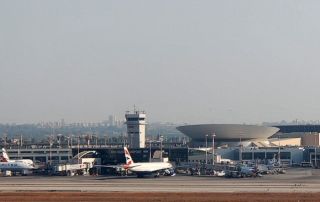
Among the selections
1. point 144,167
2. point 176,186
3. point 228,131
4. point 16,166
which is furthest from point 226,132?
point 176,186

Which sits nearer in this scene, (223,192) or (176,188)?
(223,192)

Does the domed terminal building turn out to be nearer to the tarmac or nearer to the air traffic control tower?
the air traffic control tower

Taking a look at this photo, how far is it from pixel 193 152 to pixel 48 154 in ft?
137

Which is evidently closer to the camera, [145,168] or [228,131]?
[145,168]

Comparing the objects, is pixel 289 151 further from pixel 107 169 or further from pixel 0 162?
pixel 0 162

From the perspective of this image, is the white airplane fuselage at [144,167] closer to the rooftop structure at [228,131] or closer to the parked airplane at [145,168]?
the parked airplane at [145,168]

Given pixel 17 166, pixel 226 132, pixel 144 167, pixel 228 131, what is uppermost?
pixel 228 131

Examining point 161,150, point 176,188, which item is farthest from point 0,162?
point 176,188

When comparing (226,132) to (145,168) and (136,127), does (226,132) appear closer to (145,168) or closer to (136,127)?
(136,127)

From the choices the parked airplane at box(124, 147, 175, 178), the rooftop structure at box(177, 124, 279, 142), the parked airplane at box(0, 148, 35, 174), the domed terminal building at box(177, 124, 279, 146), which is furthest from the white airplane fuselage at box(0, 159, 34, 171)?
the rooftop structure at box(177, 124, 279, 142)
